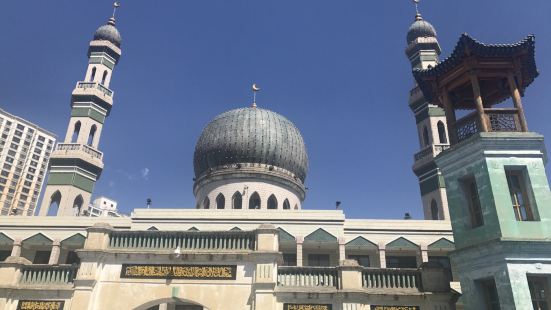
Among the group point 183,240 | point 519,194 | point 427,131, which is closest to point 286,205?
point 427,131

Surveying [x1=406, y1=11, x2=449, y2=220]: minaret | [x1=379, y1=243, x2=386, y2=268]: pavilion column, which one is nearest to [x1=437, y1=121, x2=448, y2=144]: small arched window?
[x1=406, y1=11, x2=449, y2=220]: minaret

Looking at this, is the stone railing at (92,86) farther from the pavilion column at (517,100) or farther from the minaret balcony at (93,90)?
the pavilion column at (517,100)

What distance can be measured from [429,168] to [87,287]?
1103 inches

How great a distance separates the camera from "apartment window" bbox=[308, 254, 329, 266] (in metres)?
28.7

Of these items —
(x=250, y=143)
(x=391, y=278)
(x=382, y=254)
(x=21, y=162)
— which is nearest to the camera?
(x=391, y=278)

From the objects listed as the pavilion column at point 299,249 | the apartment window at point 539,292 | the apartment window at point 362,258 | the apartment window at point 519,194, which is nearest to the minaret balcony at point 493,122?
the apartment window at point 519,194

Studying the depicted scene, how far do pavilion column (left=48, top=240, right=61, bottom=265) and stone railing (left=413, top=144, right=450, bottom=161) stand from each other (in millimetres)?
28004

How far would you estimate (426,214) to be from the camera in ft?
113

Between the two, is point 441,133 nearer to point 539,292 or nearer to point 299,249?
point 299,249

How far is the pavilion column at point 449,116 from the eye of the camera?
16.0 metres

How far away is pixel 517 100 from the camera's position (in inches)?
615

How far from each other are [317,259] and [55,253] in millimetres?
17180

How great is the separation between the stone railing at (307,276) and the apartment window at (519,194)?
6083mm

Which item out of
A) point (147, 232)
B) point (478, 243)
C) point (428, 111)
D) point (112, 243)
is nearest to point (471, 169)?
point (478, 243)
